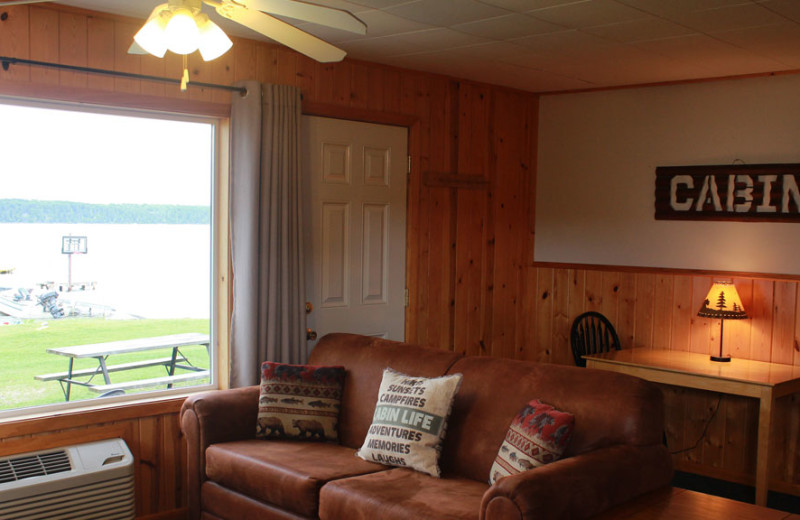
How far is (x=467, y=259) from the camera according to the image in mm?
5191

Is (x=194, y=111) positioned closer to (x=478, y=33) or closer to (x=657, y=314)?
(x=478, y=33)

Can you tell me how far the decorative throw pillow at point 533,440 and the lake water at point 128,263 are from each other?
1.89m

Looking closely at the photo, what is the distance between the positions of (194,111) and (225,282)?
87 cm

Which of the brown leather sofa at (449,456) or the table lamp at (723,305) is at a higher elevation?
the table lamp at (723,305)

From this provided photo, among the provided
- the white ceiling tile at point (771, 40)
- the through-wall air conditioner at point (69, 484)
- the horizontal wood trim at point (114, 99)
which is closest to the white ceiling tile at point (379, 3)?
the horizontal wood trim at point (114, 99)

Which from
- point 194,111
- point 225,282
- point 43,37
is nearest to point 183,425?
point 225,282

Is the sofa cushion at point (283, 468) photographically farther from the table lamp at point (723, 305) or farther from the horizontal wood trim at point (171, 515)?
the table lamp at point (723, 305)

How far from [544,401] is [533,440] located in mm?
297

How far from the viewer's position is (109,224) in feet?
12.3

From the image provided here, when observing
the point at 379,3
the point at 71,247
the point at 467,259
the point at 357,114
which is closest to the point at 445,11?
the point at 379,3

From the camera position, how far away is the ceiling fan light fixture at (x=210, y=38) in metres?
1.91

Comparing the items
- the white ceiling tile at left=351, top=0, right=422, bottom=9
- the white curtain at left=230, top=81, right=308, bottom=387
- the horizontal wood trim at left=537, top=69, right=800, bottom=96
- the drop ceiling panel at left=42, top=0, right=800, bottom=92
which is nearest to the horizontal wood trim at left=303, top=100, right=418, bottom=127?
the white curtain at left=230, top=81, right=308, bottom=387

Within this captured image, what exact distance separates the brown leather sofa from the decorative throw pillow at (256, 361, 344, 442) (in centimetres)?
6

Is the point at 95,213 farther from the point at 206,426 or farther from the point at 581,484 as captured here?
the point at 581,484
